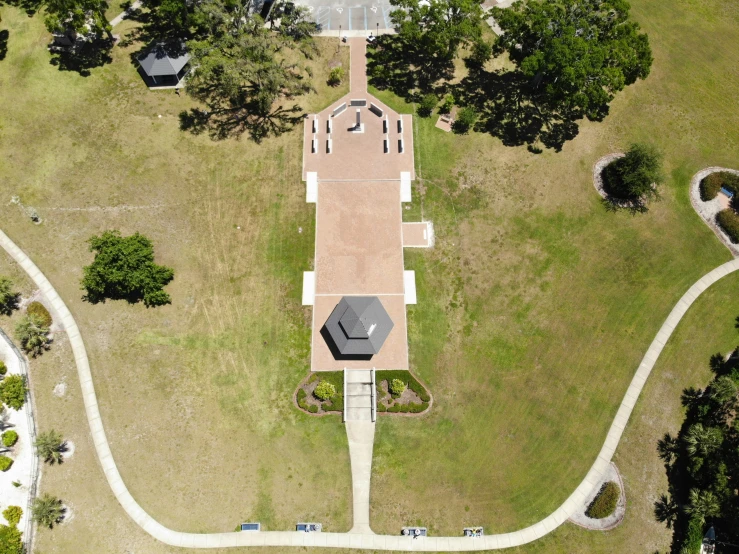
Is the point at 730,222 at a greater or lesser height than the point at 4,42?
lesser

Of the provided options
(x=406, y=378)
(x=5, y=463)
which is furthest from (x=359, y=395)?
(x=5, y=463)

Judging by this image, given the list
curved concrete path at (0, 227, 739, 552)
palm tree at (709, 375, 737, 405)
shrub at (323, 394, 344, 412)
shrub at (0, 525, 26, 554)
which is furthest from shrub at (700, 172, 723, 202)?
shrub at (0, 525, 26, 554)

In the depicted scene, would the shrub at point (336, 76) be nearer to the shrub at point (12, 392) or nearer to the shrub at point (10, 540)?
the shrub at point (12, 392)

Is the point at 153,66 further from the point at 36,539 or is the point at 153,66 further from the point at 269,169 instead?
the point at 36,539

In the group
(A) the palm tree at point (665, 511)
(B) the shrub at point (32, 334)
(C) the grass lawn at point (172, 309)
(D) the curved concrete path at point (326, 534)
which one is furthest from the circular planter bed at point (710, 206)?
(B) the shrub at point (32, 334)

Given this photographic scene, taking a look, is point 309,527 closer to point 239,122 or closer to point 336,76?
point 239,122

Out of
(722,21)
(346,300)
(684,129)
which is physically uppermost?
(722,21)

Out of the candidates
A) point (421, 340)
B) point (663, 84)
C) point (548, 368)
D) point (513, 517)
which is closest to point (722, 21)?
point (663, 84)
